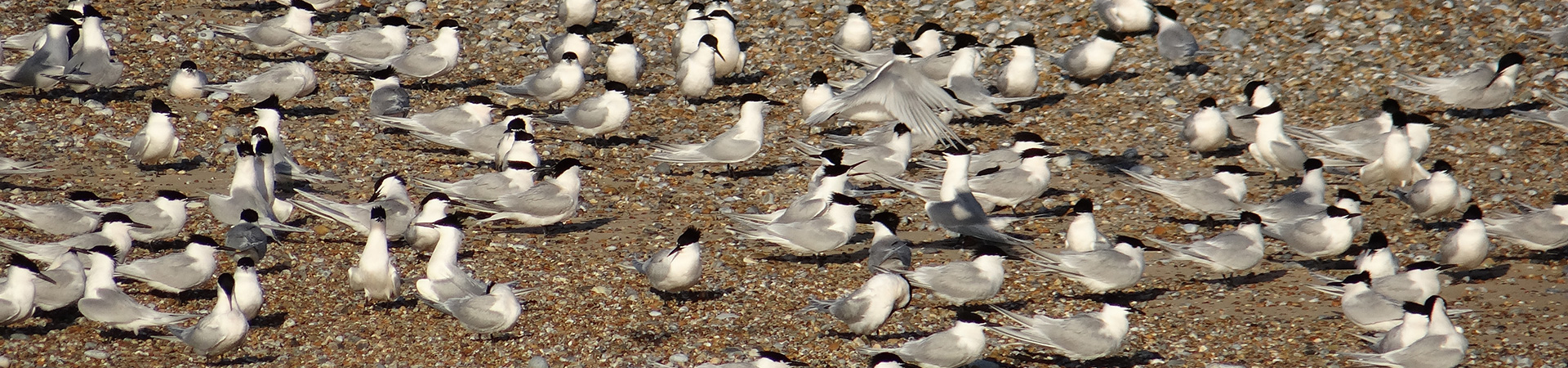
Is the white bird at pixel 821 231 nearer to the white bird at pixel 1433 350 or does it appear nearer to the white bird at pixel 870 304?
the white bird at pixel 870 304

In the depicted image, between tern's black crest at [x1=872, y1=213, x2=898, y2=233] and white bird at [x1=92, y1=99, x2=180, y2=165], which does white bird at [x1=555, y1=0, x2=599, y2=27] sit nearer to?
white bird at [x1=92, y1=99, x2=180, y2=165]

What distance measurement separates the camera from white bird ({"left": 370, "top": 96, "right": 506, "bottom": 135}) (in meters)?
9.91

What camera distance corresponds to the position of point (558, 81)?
421 inches

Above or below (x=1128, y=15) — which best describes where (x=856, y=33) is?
below

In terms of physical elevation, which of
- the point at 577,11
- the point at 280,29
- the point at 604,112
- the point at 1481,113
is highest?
the point at 604,112

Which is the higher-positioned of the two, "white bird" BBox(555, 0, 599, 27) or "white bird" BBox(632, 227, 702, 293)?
→ "white bird" BBox(632, 227, 702, 293)

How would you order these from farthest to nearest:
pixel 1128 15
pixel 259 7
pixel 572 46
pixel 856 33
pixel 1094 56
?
pixel 259 7
pixel 1128 15
pixel 856 33
pixel 572 46
pixel 1094 56

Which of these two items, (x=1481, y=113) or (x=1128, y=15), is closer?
(x=1481, y=113)

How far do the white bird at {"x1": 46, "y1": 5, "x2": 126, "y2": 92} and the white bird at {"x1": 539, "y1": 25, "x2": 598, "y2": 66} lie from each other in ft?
10.4

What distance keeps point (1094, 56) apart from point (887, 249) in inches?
163

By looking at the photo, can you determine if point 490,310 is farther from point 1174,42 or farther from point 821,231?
point 1174,42

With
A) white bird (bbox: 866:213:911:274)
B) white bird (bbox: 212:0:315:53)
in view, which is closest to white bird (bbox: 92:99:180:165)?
white bird (bbox: 212:0:315:53)

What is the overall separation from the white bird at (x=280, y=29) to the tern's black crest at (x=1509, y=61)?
931 cm

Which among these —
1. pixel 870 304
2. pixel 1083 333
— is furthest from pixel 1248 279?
pixel 870 304
